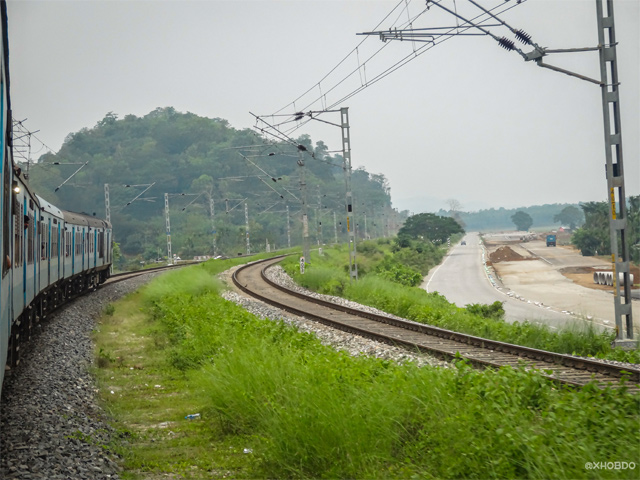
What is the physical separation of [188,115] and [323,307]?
10821 cm

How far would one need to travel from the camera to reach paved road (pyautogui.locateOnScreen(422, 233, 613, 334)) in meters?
34.0

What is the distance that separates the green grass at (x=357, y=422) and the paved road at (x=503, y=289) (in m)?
18.8

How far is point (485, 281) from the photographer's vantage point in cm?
5841

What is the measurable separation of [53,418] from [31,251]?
535cm

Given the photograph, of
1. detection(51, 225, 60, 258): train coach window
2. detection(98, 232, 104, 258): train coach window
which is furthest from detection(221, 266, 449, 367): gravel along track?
detection(98, 232, 104, 258): train coach window

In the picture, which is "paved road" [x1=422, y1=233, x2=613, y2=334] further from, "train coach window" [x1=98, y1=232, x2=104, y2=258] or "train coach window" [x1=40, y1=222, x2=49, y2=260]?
"train coach window" [x1=98, y1=232, x2=104, y2=258]

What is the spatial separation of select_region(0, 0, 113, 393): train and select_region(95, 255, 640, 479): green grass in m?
2.11

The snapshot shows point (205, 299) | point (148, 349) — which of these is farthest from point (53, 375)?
point (205, 299)

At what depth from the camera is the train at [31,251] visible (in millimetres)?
7371

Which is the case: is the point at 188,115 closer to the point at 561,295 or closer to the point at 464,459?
the point at 561,295

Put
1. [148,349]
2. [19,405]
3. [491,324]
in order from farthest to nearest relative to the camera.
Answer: [491,324] → [148,349] → [19,405]

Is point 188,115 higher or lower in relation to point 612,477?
higher

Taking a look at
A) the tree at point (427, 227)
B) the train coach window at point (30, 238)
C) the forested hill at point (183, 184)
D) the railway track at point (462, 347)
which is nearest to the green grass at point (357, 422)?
the railway track at point (462, 347)

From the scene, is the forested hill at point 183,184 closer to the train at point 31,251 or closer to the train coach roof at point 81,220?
the train coach roof at point 81,220
